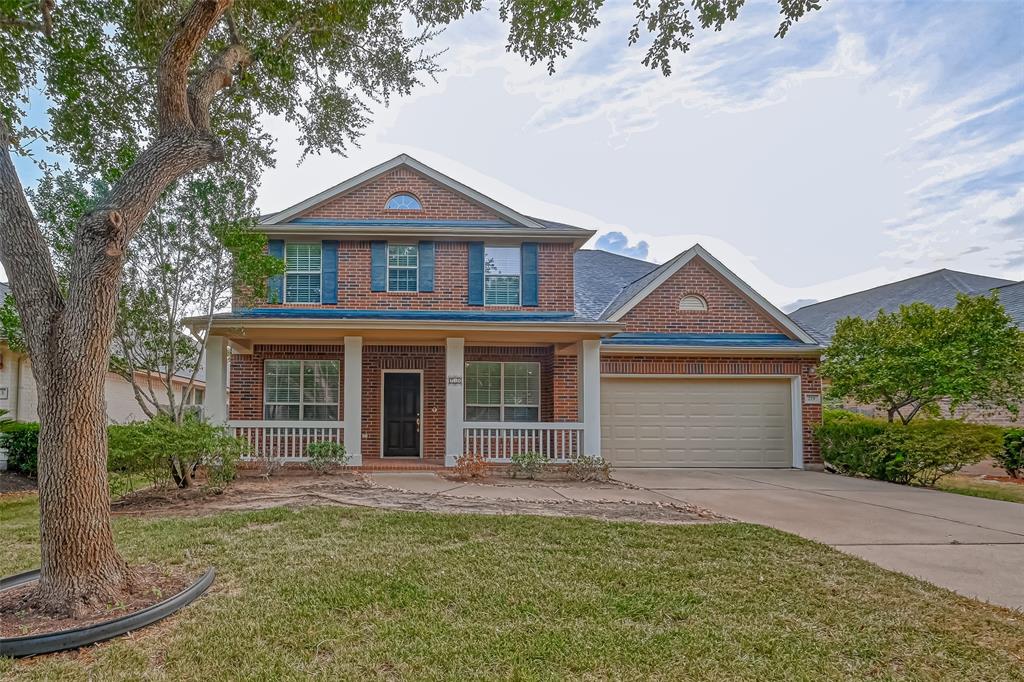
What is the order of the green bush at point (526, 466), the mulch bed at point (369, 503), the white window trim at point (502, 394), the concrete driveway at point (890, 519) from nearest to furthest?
the concrete driveway at point (890, 519) < the mulch bed at point (369, 503) < the green bush at point (526, 466) < the white window trim at point (502, 394)

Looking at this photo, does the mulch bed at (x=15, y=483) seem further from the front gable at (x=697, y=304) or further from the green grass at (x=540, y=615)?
the front gable at (x=697, y=304)

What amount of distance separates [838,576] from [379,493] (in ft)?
20.0

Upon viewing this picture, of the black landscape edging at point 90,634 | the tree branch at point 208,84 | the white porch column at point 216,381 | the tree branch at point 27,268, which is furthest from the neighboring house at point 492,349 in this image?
the black landscape edging at point 90,634

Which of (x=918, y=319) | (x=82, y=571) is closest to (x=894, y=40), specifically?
(x=918, y=319)

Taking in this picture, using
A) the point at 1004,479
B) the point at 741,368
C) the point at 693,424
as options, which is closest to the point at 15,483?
the point at 693,424

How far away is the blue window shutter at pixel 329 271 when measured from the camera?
1225 centimetres

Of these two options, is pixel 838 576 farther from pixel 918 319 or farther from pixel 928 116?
pixel 928 116

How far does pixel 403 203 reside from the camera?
13023 millimetres

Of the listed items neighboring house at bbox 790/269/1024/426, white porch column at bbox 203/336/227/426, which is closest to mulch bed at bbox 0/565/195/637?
white porch column at bbox 203/336/227/426

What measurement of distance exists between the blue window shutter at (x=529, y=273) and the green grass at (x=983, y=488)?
857cm

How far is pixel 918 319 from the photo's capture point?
Result: 10789 mm

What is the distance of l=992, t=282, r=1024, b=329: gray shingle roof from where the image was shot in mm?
15405

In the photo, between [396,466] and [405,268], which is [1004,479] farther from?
[405,268]

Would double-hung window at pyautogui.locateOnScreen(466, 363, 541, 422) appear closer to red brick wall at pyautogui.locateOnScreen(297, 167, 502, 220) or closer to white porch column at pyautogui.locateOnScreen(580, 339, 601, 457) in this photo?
white porch column at pyautogui.locateOnScreen(580, 339, 601, 457)
